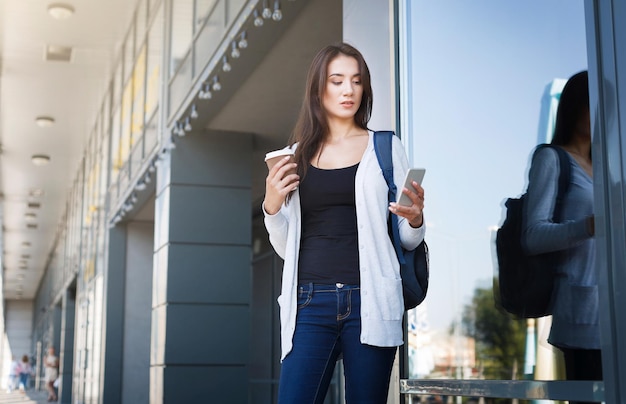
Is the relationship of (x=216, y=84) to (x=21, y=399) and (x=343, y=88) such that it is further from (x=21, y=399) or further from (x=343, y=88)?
(x=21, y=399)

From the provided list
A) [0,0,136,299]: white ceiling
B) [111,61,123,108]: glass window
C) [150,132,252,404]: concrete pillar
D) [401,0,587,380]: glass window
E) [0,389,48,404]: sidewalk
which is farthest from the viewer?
[0,389,48,404]: sidewalk

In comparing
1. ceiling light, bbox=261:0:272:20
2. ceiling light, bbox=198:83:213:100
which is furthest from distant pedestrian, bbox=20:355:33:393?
ceiling light, bbox=261:0:272:20

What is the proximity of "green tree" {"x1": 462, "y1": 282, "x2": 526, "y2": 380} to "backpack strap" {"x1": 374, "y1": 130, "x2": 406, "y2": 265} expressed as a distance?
0.74 metres

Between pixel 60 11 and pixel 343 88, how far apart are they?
9911mm

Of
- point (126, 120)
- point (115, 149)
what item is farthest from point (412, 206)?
point (115, 149)

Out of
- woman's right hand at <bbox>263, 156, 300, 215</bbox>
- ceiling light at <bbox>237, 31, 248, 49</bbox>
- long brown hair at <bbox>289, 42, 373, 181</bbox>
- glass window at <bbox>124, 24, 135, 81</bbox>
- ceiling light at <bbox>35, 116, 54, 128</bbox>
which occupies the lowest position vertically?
woman's right hand at <bbox>263, 156, 300, 215</bbox>

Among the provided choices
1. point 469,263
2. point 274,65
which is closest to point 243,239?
point 274,65

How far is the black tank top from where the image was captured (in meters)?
2.55

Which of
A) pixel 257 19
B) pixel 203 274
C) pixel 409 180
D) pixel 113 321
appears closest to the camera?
pixel 409 180

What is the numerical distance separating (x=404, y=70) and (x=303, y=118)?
139 centimetres

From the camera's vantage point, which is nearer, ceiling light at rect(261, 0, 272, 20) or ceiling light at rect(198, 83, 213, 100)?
ceiling light at rect(261, 0, 272, 20)

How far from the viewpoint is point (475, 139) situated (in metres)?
3.58

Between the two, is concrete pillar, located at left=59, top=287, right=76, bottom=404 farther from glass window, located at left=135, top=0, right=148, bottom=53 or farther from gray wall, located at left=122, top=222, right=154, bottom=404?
glass window, located at left=135, top=0, right=148, bottom=53

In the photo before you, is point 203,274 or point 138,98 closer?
point 203,274
